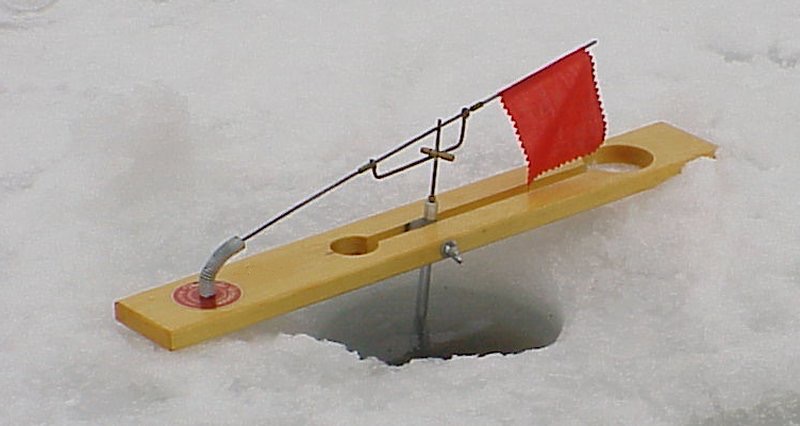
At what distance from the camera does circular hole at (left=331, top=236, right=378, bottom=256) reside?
1664 mm

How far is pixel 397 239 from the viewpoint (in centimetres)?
166

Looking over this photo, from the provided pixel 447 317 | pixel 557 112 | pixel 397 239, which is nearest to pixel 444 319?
pixel 447 317

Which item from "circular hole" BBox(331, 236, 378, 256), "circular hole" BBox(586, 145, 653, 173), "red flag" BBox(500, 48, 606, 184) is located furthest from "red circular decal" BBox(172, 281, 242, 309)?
"circular hole" BBox(586, 145, 653, 173)

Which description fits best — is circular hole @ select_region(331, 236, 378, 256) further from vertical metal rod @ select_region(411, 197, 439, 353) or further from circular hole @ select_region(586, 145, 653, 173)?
circular hole @ select_region(586, 145, 653, 173)

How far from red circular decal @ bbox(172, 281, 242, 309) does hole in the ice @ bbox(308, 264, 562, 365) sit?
18cm

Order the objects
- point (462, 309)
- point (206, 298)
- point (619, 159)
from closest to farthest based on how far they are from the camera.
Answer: point (206, 298)
point (462, 309)
point (619, 159)

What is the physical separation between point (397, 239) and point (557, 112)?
0.85 ft

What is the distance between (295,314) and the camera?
5.39ft

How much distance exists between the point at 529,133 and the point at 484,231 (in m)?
0.13

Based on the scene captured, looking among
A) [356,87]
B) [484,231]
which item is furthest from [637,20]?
[484,231]

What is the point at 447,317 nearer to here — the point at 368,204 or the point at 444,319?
the point at 444,319

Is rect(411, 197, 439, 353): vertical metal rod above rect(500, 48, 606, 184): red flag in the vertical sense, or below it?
below

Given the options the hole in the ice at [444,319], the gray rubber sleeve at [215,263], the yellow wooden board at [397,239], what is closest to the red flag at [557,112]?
the yellow wooden board at [397,239]

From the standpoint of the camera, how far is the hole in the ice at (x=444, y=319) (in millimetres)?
1728
